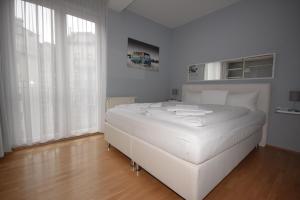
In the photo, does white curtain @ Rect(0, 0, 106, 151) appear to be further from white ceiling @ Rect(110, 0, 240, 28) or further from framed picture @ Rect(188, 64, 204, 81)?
framed picture @ Rect(188, 64, 204, 81)

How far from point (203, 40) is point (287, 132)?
256cm

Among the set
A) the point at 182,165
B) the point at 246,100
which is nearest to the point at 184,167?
the point at 182,165

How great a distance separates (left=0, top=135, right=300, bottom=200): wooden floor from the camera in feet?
4.38

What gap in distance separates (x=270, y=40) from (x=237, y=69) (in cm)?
69

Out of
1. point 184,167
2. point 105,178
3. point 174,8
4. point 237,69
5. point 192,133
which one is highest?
point 174,8

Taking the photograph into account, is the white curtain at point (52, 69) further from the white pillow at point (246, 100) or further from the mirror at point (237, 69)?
the white pillow at point (246, 100)

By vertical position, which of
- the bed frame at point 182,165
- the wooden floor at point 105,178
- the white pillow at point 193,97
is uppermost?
the white pillow at point 193,97

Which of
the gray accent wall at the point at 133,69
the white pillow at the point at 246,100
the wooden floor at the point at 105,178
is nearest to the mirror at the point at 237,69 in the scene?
the white pillow at the point at 246,100

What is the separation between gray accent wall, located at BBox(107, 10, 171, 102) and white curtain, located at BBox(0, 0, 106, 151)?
27 centimetres

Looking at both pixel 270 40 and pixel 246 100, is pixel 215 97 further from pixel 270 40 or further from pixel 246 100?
pixel 270 40

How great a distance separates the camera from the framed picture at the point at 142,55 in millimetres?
3504

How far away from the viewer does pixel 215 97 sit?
288 centimetres

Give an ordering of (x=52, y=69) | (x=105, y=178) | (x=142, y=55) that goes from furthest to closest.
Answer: (x=142, y=55) → (x=52, y=69) → (x=105, y=178)

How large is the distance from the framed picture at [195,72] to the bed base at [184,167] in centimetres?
213
